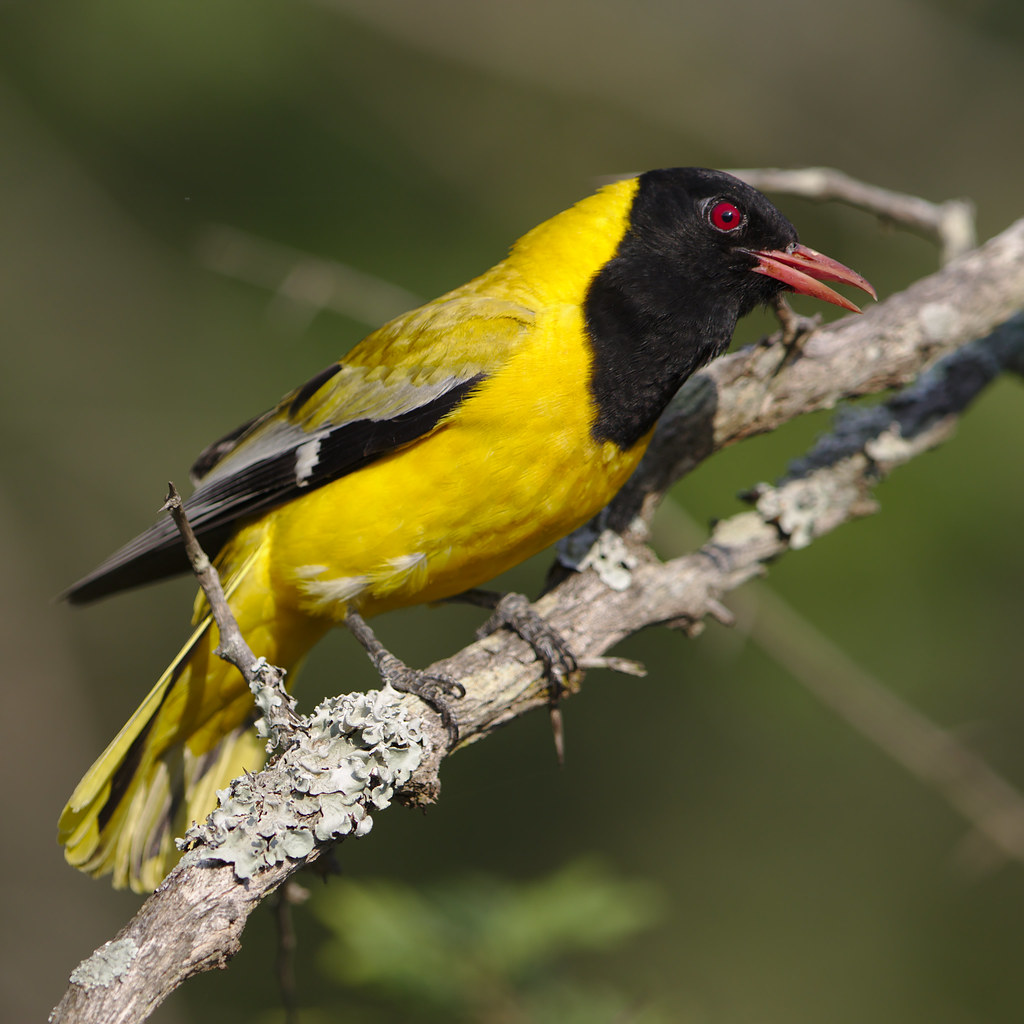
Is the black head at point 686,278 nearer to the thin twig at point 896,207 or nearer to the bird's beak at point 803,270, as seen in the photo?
the bird's beak at point 803,270

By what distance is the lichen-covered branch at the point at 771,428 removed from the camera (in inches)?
127

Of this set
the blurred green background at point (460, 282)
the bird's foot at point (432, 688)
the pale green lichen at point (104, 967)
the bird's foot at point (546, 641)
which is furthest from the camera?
the blurred green background at point (460, 282)

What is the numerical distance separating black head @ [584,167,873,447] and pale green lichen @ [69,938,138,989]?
6.19 ft

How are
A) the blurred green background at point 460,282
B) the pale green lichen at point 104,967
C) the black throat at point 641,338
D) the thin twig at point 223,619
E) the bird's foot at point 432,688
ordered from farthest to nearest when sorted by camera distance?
1. the blurred green background at point 460,282
2. the black throat at point 641,338
3. the bird's foot at point 432,688
4. the thin twig at point 223,619
5. the pale green lichen at point 104,967

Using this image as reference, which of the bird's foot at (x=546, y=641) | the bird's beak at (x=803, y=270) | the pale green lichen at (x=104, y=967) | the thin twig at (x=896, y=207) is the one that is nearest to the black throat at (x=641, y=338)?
the bird's beak at (x=803, y=270)

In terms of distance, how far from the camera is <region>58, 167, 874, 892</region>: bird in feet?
10.3

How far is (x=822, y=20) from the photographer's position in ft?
22.8

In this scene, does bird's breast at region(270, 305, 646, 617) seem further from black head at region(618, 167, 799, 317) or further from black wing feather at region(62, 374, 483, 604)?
black head at region(618, 167, 799, 317)

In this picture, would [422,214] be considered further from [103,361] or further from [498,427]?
[498,427]

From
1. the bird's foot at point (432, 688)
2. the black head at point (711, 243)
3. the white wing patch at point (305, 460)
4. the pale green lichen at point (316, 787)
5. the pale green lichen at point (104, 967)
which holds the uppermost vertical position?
the white wing patch at point (305, 460)

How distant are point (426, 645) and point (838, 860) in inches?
112

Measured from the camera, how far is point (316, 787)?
98.9 inches

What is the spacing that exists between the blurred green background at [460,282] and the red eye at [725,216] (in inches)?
111

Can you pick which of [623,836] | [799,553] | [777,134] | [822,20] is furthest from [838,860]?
[822,20]
